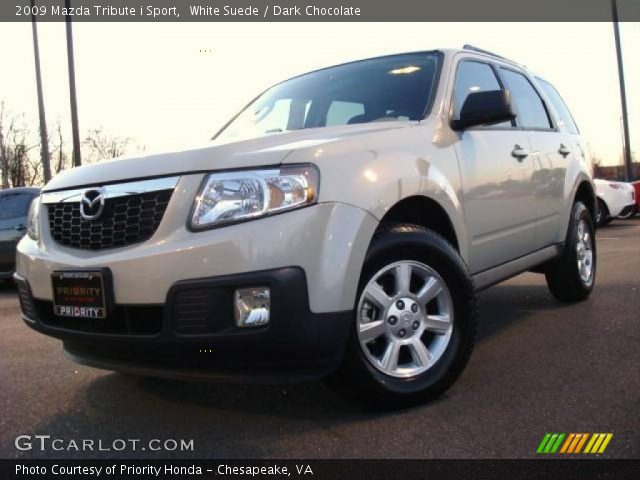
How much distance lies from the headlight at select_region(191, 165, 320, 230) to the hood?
51mm

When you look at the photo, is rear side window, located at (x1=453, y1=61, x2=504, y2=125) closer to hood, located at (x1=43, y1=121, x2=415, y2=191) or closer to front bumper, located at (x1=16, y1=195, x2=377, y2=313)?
hood, located at (x1=43, y1=121, x2=415, y2=191)

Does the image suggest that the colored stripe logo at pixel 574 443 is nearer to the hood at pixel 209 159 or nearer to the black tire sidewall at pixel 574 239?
the hood at pixel 209 159

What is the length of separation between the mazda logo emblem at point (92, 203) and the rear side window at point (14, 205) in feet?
20.6

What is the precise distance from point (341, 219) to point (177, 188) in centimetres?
67

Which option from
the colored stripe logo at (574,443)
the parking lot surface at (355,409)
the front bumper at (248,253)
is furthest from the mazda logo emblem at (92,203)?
the colored stripe logo at (574,443)

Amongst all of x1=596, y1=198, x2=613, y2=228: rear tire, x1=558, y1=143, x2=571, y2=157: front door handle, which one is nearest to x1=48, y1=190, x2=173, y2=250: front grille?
x1=558, y1=143, x2=571, y2=157: front door handle

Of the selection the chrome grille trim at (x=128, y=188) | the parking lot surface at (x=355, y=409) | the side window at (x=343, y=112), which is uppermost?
the side window at (x=343, y=112)

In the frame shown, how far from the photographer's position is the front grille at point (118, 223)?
2.41 m

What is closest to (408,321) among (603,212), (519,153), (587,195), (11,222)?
(519,153)

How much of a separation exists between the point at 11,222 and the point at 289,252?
720cm

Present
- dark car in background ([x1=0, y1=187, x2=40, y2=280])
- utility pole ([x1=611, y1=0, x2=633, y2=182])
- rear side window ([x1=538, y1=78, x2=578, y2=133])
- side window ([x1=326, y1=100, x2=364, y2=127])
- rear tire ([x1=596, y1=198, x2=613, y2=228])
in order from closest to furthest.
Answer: side window ([x1=326, y1=100, x2=364, y2=127]), rear side window ([x1=538, y1=78, x2=578, y2=133]), dark car in background ([x1=0, y1=187, x2=40, y2=280]), rear tire ([x1=596, y1=198, x2=613, y2=228]), utility pole ([x1=611, y1=0, x2=633, y2=182])

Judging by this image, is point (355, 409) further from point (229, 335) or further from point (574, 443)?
point (574, 443)

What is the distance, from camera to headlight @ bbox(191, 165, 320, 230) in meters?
2.32

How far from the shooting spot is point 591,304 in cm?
493
